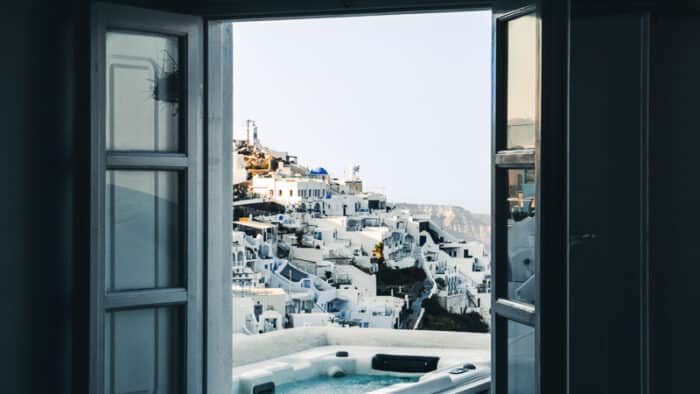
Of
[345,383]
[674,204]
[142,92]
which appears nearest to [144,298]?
A: [142,92]

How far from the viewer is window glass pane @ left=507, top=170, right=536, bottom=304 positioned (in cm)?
233

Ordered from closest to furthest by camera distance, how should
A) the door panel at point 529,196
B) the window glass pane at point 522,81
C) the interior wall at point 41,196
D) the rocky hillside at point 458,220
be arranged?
the door panel at point 529,196
the window glass pane at point 522,81
the interior wall at point 41,196
the rocky hillside at point 458,220

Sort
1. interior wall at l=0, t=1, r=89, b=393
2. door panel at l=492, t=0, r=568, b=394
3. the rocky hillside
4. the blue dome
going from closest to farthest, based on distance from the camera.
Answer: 1. door panel at l=492, t=0, r=568, b=394
2. interior wall at l=0, t=1, r=89, b=393
3. the rocky hillside
4. the blue dome

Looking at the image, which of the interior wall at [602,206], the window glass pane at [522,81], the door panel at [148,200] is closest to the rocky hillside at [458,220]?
the interior wall at [602,206]

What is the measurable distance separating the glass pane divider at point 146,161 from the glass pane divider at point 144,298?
1.46 feet

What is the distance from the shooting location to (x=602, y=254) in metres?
3.08

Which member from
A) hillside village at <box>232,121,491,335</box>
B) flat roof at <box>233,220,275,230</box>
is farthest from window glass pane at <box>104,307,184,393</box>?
flat roof at <box>233,220,275,230</box>

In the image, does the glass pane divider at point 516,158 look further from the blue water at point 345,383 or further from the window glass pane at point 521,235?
the blue water at point 345,383

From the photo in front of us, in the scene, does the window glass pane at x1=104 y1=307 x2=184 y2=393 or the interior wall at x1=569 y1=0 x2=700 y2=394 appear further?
the interior wall at x1=569 y1=0 x2=700 y2=394

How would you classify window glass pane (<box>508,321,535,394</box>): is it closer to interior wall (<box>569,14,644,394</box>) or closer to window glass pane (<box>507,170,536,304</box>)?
window glass pane (<box>507,170,536,304</box>)

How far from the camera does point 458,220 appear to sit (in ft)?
22.3

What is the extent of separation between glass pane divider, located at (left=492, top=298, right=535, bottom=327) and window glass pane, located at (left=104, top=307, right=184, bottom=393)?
1.16m

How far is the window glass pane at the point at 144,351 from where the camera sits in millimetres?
2658

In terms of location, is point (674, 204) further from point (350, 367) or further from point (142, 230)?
point (350, 367)
